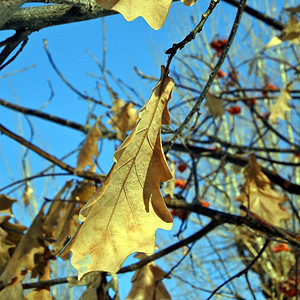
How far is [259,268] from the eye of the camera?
461 cm

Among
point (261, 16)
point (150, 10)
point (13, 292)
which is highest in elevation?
point (261, 16)

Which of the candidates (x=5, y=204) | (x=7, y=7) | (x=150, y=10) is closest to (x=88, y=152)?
(x=5, y=204)

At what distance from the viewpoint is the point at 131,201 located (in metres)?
0.72

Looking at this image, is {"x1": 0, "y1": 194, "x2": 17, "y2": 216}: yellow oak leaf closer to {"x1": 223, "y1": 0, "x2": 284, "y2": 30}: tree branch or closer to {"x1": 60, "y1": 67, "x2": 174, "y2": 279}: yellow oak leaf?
{"x1": 60, "y1": 67, "x2": 174, "y2": 279}: yellow oak leaf

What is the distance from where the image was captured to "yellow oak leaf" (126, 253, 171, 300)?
1459 mm

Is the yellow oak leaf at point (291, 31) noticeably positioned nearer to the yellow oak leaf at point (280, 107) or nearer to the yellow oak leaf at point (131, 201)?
the yellow oak leaf at point (280, 107)

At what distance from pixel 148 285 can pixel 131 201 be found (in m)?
0.86

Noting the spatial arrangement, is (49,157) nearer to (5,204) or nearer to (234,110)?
(5,204)

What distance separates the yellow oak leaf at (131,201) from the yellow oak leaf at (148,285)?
0.76m

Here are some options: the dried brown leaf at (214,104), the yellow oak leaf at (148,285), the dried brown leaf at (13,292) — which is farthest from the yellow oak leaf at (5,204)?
the dried brown leaf at (214,104)

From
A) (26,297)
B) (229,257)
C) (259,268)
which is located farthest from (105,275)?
(229,257)

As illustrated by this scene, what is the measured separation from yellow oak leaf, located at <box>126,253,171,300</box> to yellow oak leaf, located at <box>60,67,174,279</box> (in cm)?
76

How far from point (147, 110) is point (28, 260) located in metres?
0.86

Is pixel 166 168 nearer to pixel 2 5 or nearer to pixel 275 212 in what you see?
pixel 2 5
